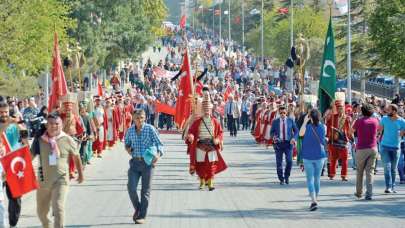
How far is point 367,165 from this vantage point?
20234 mm

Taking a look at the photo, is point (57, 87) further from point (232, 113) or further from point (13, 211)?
point (232, 113)

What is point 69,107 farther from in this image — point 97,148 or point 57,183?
point 97,148

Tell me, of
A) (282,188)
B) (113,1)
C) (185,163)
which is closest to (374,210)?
(282,188)

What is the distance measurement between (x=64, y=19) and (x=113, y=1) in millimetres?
17680

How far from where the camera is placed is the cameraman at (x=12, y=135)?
16.2m

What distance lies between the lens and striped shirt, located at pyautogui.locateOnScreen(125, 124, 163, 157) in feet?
56.2

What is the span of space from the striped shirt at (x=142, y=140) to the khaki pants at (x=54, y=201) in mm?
2401

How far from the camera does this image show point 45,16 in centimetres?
3909

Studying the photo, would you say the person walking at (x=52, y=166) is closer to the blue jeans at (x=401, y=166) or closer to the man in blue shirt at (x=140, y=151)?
the man in blue shirt at (x=140, y=151)

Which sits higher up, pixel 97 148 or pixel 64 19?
pixel 64 19

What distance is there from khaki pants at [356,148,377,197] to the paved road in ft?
1.08

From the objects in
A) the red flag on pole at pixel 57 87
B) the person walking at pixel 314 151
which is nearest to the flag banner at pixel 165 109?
the red flag on pole at pixel 57 87

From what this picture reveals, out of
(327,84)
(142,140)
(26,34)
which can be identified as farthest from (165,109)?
(142,140)

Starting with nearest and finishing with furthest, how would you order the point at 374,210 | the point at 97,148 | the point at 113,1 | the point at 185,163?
1. the point at 374,210
2. the point at 185,163
3. the point at 97,148
4. the point at 113,1
